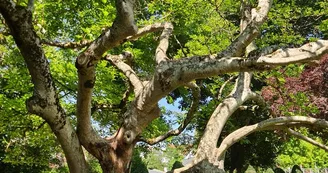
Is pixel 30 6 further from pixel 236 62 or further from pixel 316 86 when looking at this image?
pixel 316 86

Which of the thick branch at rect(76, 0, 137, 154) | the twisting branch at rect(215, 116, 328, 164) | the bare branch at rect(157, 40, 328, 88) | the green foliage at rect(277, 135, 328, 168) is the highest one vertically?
the green foliage at rect(277, 135, 328, 168)

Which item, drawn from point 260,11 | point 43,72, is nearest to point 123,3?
point 43,72

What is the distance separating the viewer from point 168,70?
4340 mm

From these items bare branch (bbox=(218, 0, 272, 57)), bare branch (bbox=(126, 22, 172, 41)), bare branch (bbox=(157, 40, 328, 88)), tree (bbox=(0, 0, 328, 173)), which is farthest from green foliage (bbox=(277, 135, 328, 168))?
bare branch (bbox=(157, 40, 328, 88))

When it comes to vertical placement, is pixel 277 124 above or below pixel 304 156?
below

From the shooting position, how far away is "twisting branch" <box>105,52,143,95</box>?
5.87 metres

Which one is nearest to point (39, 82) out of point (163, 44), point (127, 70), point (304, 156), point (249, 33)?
point (127, 70)

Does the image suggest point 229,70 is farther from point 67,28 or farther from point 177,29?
point 177,29

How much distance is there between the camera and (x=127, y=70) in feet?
20.2

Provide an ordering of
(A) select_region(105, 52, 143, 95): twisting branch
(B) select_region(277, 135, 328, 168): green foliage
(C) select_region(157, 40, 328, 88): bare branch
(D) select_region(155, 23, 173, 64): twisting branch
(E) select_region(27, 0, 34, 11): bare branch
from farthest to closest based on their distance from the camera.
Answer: (B) select_region(277, 135, 328, 168): green foliage, (A) select_region(105, 52, 143, 95): twisting branch, (D) select_region(155, 23, 173, 64): twisting branch, (E) select_region(27, 0, 34, 11): bare branch, (C) select_region(157, 40, 328, 88): bare branch

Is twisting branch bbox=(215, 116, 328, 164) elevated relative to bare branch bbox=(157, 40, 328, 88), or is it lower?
elevated

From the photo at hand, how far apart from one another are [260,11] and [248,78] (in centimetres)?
232

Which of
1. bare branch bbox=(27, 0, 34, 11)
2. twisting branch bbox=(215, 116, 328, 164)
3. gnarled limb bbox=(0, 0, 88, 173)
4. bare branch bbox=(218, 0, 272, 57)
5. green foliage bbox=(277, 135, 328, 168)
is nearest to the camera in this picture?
gnarled limb bbox=(0, 0, 88, 173)

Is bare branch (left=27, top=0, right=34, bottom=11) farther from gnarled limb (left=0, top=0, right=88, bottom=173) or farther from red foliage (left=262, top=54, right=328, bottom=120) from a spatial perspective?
red foliage (left=262, top=54, right=328, bottom=120)
